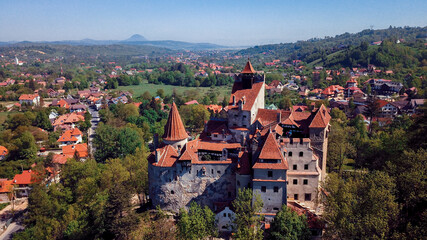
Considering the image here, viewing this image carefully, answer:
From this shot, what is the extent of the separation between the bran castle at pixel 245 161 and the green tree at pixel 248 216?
5.19 ft

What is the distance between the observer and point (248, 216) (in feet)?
118

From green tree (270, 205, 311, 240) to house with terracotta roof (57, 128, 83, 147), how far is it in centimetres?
6937

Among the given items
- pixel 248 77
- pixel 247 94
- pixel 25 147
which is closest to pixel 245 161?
pixel 247 94

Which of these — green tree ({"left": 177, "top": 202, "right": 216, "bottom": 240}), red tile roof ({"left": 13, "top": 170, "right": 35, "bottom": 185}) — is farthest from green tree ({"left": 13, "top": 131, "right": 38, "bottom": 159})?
green tree ({"left": 177, "top": 202, "right": 216, "bottom": 240})

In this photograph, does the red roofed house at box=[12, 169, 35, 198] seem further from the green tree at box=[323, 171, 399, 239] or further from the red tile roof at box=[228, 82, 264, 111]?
the green tree at box=[323, 171, 399, 239]

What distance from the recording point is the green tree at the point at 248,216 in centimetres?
3400

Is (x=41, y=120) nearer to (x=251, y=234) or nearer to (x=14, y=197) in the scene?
(x=14, y=197)

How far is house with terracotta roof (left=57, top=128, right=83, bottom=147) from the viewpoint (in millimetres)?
85562

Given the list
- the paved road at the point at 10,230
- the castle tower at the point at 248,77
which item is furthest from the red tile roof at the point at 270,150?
the paved road at the point at 10,230

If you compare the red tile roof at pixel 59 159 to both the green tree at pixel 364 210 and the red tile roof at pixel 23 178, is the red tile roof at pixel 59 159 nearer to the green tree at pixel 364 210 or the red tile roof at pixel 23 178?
the red tile roof at pixel 23 178

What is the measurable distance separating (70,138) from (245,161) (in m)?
64.3

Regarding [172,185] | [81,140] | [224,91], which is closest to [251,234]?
[172,185]

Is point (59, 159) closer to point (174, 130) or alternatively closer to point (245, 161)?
point (174, 130)

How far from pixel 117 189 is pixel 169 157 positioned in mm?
8223
